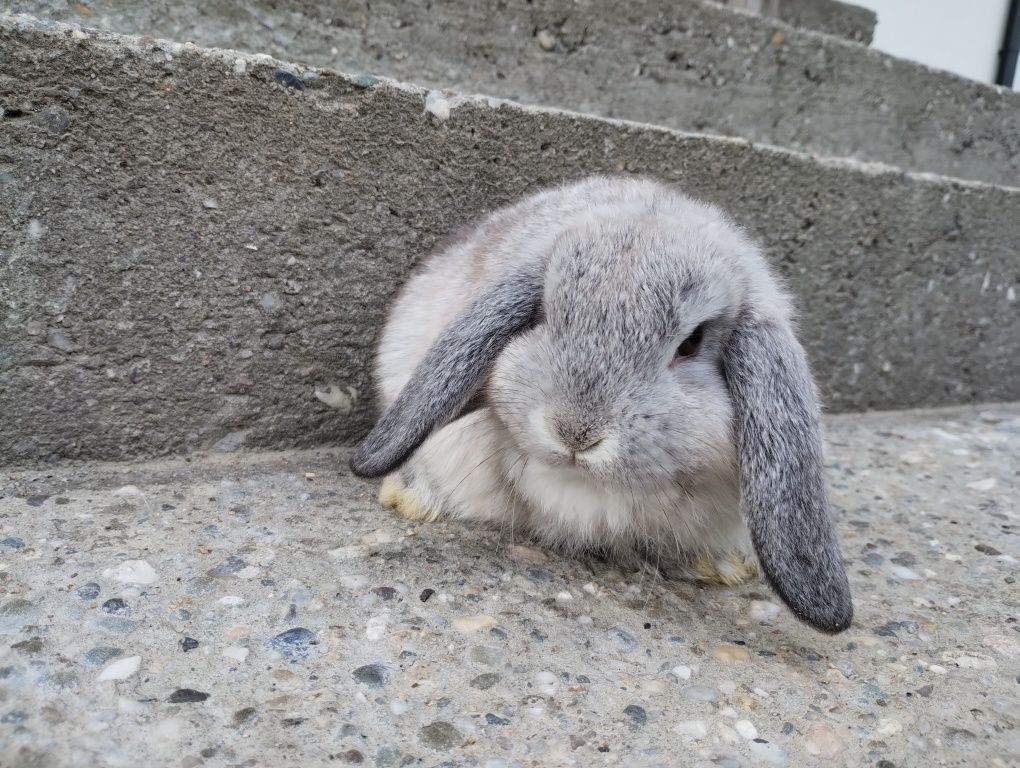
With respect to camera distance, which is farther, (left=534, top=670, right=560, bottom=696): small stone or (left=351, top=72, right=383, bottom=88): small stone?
(left=351, top=72, right=383, bottom=88): small stone

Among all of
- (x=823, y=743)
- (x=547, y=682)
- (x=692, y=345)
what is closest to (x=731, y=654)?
(x=823, y=743)

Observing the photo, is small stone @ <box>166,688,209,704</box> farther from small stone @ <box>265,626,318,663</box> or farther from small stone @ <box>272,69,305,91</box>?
small stone @ <box>272,69,305,91</box>

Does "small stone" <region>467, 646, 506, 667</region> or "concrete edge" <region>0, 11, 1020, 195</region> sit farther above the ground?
"concrete edge" <region>0, 11, 1020, 195</region>

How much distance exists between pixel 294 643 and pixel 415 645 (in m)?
0.25

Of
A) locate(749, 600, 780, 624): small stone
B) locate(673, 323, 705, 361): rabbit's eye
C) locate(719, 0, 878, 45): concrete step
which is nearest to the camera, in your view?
locate(673, 323, 705, 361): rabbit's eye

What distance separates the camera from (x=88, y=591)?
188 cm

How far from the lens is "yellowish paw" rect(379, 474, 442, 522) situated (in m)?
2.42

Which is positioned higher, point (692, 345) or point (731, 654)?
point (692, 345)

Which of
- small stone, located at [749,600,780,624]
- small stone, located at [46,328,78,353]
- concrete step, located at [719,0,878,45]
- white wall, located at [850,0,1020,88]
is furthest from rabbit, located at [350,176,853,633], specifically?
white wall, located at [850,0,1020,88]

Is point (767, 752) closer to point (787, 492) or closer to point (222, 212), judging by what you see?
point (787, 492)

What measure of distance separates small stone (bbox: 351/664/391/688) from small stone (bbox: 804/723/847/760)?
0.82 metres

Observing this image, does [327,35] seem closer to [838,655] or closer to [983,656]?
[838,655]

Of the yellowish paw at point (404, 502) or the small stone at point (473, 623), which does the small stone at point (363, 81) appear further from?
the small stone at point (473, 623)

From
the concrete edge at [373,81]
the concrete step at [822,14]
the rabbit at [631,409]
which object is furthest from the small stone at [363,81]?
the concrete step at [822,14]
